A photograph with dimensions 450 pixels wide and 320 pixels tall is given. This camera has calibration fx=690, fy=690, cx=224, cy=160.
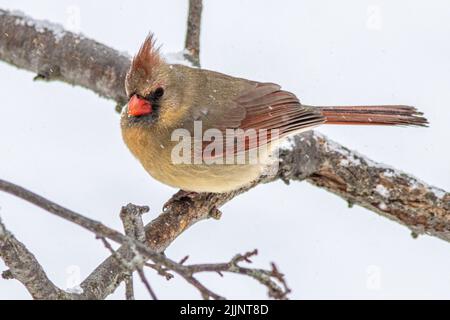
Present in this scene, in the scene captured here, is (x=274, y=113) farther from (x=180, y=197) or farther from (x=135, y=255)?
(x=135, y=255)

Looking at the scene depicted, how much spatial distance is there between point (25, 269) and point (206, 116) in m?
1.81

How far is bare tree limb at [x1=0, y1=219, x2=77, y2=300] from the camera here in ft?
8.82

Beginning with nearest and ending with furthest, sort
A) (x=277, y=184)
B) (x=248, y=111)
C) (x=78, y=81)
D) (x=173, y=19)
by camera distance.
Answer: (x=248, y=111)
(x=78, y=81)
(x=277, y=184)
(x=173, y=19)

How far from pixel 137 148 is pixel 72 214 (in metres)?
1.93

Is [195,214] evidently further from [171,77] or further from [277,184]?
[277,184]

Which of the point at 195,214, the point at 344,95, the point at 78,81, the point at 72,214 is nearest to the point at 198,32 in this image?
the point at 78,81

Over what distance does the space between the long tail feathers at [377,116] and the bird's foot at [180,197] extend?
1.08 metres

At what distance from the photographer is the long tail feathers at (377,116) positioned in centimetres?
465

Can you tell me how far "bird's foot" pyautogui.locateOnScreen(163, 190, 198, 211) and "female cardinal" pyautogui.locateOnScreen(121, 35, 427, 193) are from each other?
12cm

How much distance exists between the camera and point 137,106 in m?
4.02

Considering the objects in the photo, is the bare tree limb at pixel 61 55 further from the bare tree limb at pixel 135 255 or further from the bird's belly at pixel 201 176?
the bare tree limb at pixel 135 255

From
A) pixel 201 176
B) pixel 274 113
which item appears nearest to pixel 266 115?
pixel 274 113

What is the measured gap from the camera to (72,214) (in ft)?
7.43

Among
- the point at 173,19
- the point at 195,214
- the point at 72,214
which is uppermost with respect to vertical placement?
the point at 173,19
